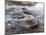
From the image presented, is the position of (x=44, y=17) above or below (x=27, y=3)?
below

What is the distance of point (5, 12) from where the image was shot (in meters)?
1.08

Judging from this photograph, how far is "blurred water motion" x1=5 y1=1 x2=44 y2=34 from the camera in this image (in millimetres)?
1089

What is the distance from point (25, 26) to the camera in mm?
1114

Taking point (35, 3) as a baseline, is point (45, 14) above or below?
below

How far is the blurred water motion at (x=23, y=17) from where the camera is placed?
1.09 meters

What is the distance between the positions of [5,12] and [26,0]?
0.32 metres

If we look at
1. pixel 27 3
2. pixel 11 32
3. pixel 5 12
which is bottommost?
pixel 11 32

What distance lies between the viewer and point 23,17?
1.11 metres

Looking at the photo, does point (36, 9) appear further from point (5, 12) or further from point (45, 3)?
point (5, 12)

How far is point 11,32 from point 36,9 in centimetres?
45
